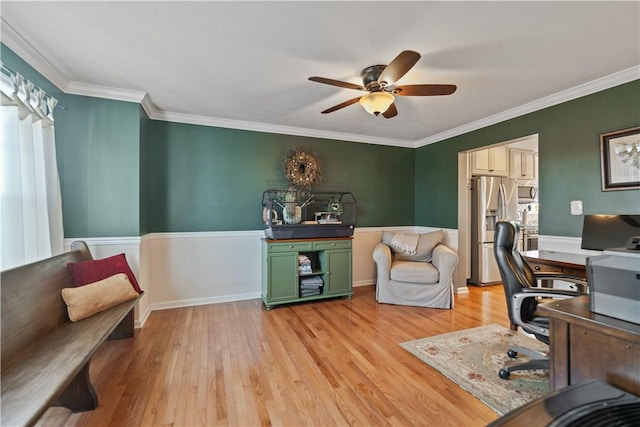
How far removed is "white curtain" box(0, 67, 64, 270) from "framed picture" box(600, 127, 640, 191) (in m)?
4.59

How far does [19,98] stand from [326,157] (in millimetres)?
3172

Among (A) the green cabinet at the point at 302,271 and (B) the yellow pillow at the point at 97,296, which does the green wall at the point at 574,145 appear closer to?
(A) the green cabinet at the point at 302,271

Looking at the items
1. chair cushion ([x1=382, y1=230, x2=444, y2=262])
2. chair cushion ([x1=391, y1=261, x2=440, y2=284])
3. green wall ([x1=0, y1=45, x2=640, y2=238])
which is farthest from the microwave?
chair cushion ([x1=391, y1=261, x2=440, y2=284])

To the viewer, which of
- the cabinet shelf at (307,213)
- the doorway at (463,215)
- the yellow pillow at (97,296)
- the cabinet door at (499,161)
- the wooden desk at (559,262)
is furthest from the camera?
the cabinet door at (499,161)

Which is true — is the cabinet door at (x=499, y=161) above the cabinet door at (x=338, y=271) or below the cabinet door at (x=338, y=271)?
above

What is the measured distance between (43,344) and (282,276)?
7.13ft

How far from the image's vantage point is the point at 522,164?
4785 millimetres

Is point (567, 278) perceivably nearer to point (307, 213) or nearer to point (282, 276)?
point (282, 276)

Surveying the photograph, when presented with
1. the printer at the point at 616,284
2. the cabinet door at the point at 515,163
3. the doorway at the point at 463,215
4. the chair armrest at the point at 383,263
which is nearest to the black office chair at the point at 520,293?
the printer at the point at 616,284

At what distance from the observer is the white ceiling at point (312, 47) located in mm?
1646

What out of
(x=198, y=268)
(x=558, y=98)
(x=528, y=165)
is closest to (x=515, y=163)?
(x=528, y=165)

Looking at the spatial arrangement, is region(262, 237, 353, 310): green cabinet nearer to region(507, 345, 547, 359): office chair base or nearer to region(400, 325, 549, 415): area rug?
region(400, 325, 549, 415): area rug

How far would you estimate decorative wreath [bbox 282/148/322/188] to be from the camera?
392 centimetres

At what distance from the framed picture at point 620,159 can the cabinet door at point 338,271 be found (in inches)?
105
